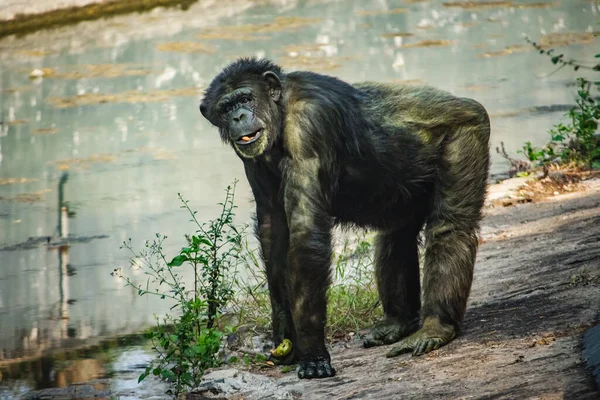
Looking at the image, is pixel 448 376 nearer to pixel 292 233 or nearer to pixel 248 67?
pixel 292 233

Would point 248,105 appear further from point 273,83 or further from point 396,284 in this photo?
point 396,284

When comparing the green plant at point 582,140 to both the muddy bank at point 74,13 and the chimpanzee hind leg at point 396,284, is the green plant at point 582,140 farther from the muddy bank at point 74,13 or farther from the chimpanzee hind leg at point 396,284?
the muddy bank at point 74,13

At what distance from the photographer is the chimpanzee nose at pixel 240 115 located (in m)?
6.17

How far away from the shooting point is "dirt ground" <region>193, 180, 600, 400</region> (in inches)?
198

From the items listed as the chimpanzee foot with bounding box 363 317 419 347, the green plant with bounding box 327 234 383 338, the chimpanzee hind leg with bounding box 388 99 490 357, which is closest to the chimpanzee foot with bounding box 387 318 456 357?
the chimpanzee hind leg with bounding box 388 99 490 357

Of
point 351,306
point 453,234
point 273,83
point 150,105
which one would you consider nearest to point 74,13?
point 150,105

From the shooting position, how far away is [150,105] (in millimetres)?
15836

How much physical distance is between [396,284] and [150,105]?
9753 mm

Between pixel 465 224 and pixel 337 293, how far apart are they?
172 centimetres

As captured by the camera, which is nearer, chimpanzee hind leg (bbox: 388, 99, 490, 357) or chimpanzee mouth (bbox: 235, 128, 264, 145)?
chimpanzee mouth (bbox: 235, 128, 264, 145)

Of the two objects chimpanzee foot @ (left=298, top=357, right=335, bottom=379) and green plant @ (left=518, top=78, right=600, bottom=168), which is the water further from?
chimpanzee foot @ (left=298, top=357, right=335, bottom=379)

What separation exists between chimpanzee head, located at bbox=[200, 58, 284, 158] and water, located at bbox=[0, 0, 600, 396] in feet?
7.85

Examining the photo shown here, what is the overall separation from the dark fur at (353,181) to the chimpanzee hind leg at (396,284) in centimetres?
3

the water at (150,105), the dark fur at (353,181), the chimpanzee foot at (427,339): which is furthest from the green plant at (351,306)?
the water at (150,105)
